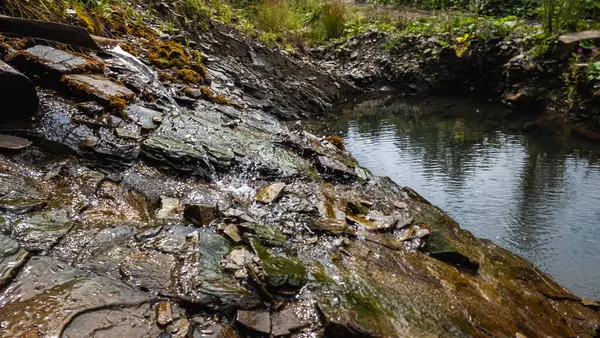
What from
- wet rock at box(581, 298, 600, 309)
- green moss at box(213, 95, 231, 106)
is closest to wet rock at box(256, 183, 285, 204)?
green moss at box(213, 95, 231, 106)

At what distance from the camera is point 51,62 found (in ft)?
11.6

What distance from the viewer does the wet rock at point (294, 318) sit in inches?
71.8

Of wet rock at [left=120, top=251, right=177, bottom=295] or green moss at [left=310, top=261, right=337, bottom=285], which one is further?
green moss at [left=310, top=261, right=337, bottom=285]

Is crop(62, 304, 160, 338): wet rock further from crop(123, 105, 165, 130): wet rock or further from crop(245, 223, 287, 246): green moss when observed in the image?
crop(123, 105, 165, 130): wet rock

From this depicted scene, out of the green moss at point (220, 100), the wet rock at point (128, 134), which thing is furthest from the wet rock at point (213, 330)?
the green moss at point (220, 100)

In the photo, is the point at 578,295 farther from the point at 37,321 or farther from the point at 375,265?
the point at 37,321

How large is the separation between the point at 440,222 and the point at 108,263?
2.79 m

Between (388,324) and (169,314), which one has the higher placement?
(169,314)

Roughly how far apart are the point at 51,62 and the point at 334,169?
277cm

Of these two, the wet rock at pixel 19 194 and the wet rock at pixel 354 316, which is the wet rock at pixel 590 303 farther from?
the wet rock at pixel 19 194

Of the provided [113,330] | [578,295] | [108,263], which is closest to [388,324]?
[113,330]

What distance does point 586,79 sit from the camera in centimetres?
746

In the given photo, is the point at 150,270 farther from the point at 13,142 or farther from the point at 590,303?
the point at 590,303

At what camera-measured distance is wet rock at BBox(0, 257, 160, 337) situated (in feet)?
4.85
